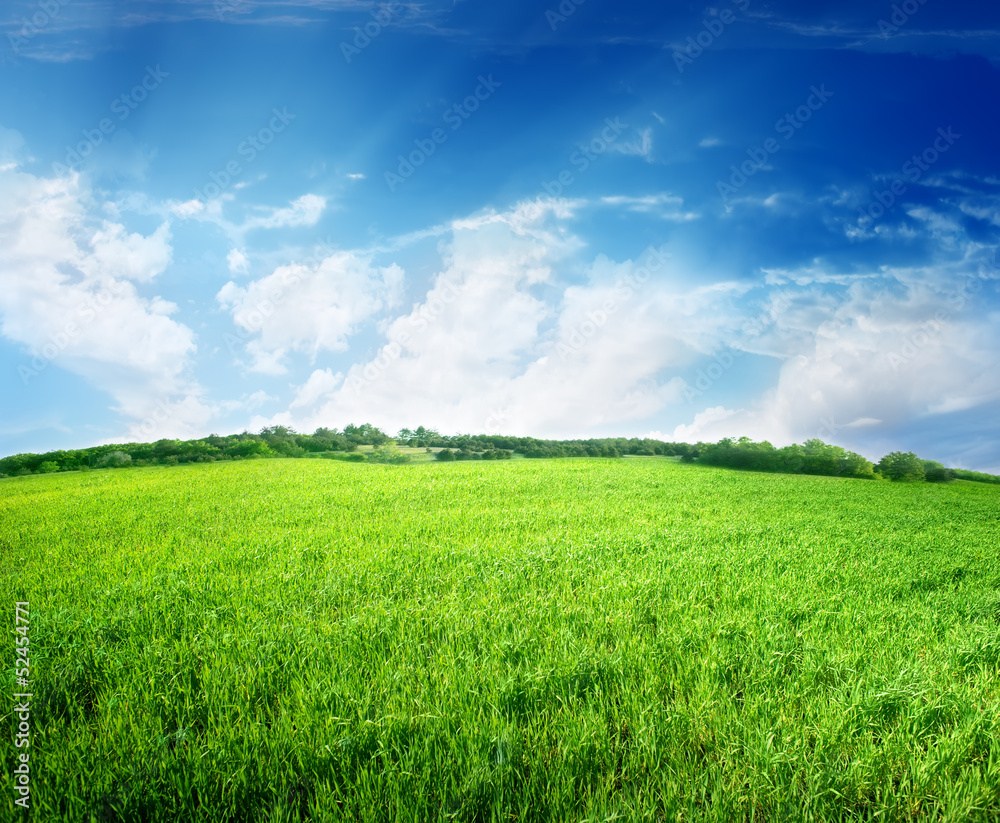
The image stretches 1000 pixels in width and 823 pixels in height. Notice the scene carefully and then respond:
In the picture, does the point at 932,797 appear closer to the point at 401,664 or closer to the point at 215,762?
the point at 401,664

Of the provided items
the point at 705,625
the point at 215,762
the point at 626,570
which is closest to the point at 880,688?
the point at 705,625

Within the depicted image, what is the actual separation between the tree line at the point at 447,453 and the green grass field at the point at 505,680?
30.3 m

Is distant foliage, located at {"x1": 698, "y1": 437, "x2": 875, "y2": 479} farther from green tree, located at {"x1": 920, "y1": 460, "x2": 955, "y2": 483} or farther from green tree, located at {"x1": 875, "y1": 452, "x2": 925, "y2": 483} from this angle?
green tree, located at {"x1": 920, "y1": 460, "x2": 955, "y2": 483}

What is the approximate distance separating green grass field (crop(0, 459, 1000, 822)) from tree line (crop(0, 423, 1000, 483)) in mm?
30258

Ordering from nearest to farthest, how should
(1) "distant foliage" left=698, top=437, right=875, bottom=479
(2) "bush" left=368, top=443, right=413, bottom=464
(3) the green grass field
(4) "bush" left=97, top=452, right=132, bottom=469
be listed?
(3) the green grass field → (4) "bush" left=97, top=452, right=132, bottom=469 → (2) "bush" left=368, top=443, right=413, bottom=464 → (1) "distant foliage" left=698, top=437, right=875, bottom=479

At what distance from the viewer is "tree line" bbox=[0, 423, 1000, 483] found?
30.7m

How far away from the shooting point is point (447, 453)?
4172cm

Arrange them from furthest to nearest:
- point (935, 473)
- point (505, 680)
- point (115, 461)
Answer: point (935, 473), point (115, 461), point (505, 680)

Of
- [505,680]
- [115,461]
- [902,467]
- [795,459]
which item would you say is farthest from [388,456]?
[902,467]

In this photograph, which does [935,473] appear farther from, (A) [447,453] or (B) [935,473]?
(A) [447,453]

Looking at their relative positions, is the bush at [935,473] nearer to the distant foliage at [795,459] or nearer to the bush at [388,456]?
the distant foliage at [795,459]

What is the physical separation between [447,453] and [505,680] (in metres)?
38.7

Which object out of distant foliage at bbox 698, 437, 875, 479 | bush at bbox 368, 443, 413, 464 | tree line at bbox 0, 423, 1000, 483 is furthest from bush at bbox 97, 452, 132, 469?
distant foliage at bbox 698, 437, 875, 479

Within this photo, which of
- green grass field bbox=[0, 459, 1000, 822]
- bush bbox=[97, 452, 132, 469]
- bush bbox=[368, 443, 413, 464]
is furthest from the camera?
bush bbox=[368, 443, 413, 464]
